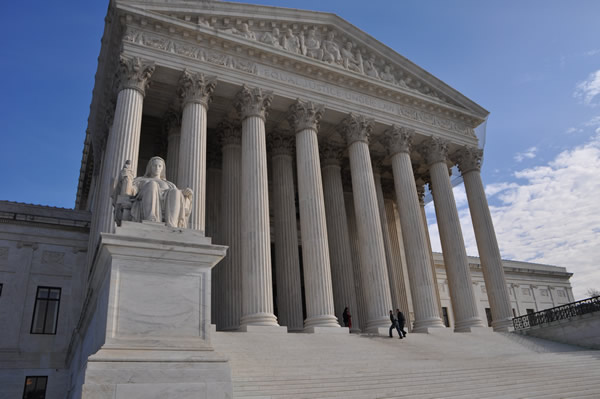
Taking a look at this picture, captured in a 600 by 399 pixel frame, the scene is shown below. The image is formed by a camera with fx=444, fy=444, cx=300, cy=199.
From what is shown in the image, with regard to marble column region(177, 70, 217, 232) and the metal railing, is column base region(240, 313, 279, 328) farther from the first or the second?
the metal railing

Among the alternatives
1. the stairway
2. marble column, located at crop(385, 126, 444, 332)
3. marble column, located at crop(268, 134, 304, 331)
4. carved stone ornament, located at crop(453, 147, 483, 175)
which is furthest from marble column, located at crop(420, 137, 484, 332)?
marble column, located at crop(268, 134, 304, 331)

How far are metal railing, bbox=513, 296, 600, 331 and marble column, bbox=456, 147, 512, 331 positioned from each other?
100 centimetres

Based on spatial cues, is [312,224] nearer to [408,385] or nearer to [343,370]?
[343,370]

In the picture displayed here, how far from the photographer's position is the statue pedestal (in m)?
6.85

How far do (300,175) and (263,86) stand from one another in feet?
17.2

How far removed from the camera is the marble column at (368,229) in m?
22.8

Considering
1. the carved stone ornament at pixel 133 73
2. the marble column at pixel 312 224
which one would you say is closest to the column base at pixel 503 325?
the marble column at pixel 312 224

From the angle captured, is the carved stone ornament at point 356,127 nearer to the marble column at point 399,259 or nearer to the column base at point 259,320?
the marble column at point 399,259

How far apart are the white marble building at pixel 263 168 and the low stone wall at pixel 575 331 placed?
2306 millimetres

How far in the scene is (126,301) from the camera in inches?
292

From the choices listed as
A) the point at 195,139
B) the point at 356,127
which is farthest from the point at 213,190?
the point at 356,127

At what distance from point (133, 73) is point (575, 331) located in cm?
2580

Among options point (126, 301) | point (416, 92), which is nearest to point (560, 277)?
point (416, 92)

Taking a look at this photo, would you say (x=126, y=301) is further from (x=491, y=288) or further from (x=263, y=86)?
(x=491, y=288)
